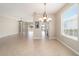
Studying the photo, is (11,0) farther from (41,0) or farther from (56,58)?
(56,58)

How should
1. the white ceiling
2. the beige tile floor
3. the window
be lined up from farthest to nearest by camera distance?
the white ceiling, the window, the beige tile floor

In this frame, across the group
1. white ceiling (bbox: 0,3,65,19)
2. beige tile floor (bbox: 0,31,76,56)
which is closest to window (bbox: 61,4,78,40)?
white ceiling (bbox: 0,3,65,19)

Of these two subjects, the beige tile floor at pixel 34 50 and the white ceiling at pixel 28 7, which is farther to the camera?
the white ceiling at pixel 28 7

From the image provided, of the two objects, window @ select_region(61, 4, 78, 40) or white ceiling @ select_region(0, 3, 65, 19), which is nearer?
window @ select_region(61, 4, 78, 40)

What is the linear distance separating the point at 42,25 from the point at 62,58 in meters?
8.96

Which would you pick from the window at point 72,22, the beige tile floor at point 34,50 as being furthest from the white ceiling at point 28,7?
the beige tile floor at point 34,50

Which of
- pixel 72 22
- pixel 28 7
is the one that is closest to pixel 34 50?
pixel 72 22

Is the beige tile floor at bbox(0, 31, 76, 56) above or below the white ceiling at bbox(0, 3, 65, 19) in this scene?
below

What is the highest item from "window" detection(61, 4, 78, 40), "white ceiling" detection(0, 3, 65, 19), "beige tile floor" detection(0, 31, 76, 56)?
"white ceiling" detection(0, 3, 65, 19)

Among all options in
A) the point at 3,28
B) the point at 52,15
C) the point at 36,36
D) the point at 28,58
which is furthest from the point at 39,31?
the point at 28,58

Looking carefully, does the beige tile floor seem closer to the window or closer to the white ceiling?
the window

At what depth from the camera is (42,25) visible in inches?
408

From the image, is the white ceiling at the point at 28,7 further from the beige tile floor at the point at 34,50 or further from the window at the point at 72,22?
the beige tile floor at the point at 34,50

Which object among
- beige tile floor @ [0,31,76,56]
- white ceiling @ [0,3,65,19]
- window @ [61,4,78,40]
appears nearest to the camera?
beige tile floor @ [0,31,76,56]
